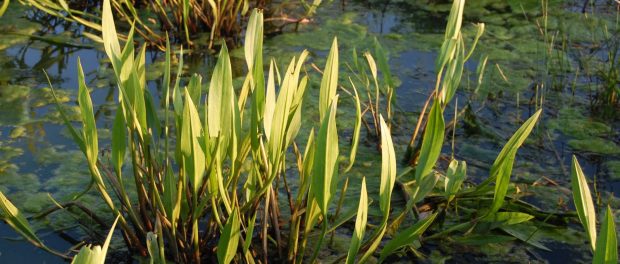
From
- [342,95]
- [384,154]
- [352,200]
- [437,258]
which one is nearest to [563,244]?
[437,258]

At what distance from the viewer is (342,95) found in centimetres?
225

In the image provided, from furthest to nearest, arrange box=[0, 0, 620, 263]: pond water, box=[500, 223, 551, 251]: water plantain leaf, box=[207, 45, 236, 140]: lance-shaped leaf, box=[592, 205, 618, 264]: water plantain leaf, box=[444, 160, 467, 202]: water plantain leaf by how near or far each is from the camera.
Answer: box=[0, 0, 620, 263]: pond water, box=[500, 223, 551, 251]: water plantain leaf, box=[444, 160, 467, 202]: water plantain leaf, box=[207, 45, 236, 140]: lance-shaped leaf, box=[592, 205, 618, 264]: water plantain leaf

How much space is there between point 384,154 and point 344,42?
61.5 inches

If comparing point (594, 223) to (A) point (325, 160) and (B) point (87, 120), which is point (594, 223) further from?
(B) point (87, 120)

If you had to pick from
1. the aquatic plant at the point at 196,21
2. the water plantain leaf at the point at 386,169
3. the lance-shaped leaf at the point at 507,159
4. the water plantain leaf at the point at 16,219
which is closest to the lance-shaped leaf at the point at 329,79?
the water plantain leaf at the point at 386,169

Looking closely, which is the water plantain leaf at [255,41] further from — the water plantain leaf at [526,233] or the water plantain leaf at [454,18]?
the water plantain leaf at [526,233]

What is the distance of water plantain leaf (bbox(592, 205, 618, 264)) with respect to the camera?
0.97 metres

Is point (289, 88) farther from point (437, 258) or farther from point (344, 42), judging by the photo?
point (344, 42)

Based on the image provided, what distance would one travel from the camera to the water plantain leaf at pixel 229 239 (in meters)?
1.17

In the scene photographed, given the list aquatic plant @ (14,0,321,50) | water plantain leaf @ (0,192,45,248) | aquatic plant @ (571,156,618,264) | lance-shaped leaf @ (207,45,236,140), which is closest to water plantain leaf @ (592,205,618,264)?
aquatic plant @ (571,156,618,264)

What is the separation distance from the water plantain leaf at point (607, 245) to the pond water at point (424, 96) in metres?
0.47

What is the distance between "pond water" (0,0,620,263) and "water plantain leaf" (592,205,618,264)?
1.56ft

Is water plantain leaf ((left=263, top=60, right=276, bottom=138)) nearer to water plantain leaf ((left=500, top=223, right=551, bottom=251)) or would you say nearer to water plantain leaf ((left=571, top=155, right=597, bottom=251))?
water plantain leaf ((left=571, top=155, right=597, bottom=251))

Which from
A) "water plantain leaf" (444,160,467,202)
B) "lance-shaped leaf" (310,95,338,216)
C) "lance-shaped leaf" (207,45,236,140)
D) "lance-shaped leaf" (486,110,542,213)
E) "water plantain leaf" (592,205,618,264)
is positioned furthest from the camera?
"water plantain leaf" (444,160,467,202)
